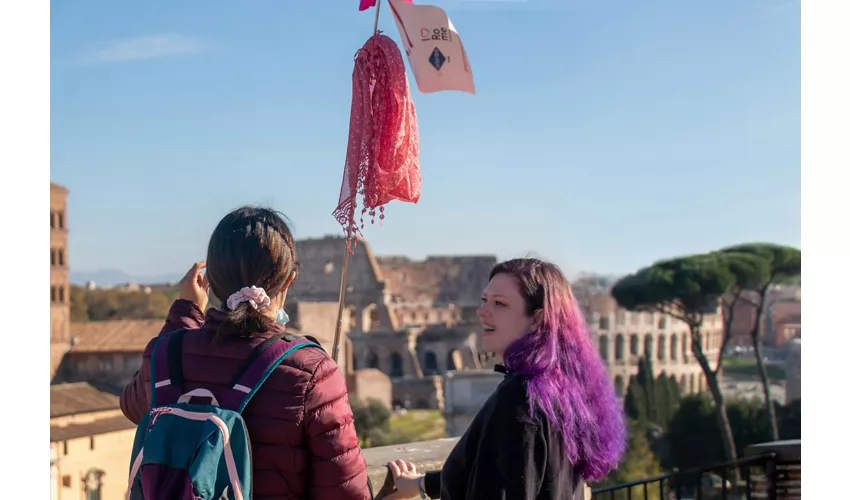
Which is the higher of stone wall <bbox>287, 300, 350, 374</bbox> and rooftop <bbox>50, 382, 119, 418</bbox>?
stone wall <bbox>287, 300, 350, 374</bbox>

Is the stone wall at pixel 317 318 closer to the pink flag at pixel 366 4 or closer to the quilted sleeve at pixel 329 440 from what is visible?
the pink flag at pixel 366 4

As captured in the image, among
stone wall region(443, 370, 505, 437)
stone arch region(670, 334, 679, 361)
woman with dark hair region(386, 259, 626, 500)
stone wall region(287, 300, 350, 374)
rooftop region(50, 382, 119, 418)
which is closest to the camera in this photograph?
woman with dark hair region(386, 259, 626, 500)

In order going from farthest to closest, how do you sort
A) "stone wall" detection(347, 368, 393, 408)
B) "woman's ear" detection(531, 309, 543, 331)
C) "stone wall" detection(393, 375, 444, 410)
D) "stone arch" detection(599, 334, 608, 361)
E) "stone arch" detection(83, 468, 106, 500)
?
"stone wall" detection(393, 375, 444, 410) → "stone arch" detection(599, 334, 608, 361) → "stone wall" detection(347, 368, 393, 408) → "stone arch" detection(83, 468, 106, 500) → "woman's ear" detection(531, 309, 543, 331)

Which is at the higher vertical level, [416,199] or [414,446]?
[416,199]

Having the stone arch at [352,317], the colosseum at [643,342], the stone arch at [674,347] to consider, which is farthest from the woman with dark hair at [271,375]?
the stone arch at [352,317]

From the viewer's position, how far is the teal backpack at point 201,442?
132 centimetres

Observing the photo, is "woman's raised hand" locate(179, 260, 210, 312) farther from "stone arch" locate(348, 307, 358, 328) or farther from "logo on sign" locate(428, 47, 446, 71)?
"stone arch" locate(348, 307, 358, 328)

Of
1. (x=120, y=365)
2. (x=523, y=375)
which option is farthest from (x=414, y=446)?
(x=120, y=365)

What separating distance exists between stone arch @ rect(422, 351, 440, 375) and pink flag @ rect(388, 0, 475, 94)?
3458cm

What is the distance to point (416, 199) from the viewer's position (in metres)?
2.14

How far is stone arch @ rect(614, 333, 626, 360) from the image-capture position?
98.5 ft

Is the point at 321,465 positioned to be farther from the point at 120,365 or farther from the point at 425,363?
the point at 425,363

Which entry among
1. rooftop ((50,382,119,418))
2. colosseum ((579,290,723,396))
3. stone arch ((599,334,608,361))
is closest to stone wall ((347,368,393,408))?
stone arch ((599,334,608,361))

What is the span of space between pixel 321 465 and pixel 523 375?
34 centimetres
